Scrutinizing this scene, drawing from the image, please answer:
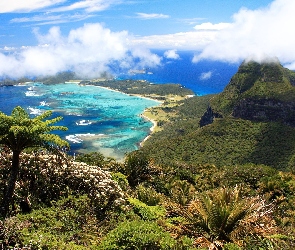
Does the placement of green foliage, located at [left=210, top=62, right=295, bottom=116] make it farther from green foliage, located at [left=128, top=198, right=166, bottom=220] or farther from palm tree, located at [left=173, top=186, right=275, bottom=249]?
palm tree, located at [left=173, top=186, right=275, bottom=249]

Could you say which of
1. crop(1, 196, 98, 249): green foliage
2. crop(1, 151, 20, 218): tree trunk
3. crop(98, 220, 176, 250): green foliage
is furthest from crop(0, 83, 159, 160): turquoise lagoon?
crop(98, 220, 176, 250): green foliage

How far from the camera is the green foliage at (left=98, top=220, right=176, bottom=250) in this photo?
8.20 m

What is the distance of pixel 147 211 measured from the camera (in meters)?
13.4

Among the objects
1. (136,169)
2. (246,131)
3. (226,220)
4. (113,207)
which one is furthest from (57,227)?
Answer: (246,131)

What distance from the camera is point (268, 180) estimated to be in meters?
28.4

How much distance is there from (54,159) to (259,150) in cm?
6334

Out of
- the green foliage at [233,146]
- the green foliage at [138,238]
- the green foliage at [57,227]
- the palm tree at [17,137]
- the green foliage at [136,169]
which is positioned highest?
the palm tree at [17,137]

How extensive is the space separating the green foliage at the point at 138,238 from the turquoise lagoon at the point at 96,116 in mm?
69938

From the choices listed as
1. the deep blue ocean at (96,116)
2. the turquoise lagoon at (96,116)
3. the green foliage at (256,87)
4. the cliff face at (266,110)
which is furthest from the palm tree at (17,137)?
the green foliage at (256,87)

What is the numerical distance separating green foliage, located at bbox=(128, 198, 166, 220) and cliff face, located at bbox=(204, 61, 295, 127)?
7771 centimetres

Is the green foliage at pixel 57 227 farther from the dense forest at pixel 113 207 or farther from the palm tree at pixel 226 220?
the palm tree at pixel 226 220

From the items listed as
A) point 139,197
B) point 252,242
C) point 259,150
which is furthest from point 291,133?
point 252,242

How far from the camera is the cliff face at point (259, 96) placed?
3344 inches

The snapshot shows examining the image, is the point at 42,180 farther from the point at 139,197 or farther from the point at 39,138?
the point at 139,197
